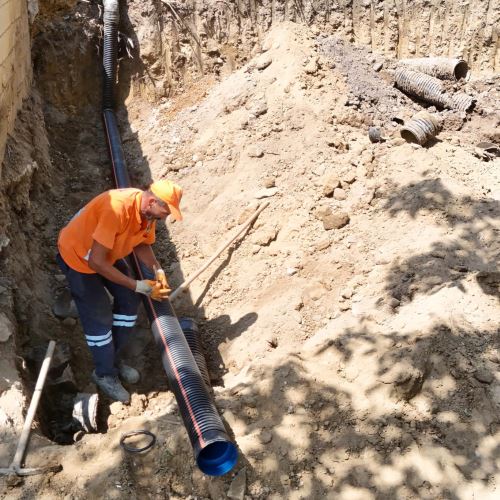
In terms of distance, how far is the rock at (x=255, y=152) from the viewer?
5828 millimetres

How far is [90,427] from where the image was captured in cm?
358

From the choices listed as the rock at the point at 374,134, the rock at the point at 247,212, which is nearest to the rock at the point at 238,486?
the rock at the point at 247,212

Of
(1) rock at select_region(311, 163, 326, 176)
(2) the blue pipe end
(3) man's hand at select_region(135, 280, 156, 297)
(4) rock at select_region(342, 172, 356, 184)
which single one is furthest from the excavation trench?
(4) rock at select_region(342, 172, 356, 184)

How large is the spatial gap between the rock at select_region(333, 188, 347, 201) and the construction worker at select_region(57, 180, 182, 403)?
6.68 ft

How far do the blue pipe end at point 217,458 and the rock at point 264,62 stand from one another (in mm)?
5189

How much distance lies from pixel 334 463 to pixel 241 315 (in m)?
1.85

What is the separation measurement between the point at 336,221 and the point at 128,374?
2.33 m

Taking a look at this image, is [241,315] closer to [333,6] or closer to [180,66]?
[180,66]

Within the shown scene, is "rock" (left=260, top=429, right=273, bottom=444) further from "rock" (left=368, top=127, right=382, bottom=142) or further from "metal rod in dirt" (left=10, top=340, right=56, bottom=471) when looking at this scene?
"rock" (left=368, top=127, right=382, bottom=142)

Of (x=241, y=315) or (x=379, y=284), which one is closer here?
(x=379, y=284)

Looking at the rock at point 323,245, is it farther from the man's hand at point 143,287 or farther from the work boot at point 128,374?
the work boot at point 128,374

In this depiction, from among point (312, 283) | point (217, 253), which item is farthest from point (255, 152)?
point (312, 283)

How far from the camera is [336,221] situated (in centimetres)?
488

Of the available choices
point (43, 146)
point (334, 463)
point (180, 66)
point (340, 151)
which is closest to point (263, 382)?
point (334, 463)
